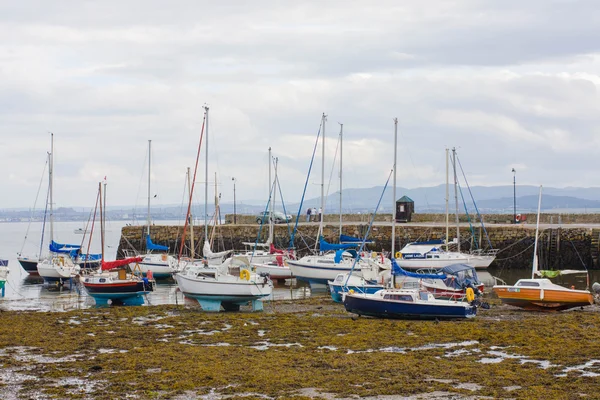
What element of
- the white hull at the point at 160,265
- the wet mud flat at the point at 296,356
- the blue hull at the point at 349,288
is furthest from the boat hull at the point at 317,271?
the wet mud flat at the point at 296,356

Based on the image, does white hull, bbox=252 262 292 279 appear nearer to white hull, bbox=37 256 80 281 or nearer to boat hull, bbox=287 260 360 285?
boat hull, bbox=287 260 360 285

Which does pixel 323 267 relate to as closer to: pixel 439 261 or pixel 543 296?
pixel 439 261

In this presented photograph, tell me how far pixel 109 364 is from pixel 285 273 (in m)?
24.8

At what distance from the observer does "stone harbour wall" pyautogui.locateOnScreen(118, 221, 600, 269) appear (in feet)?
163

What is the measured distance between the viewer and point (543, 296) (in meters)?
28.8

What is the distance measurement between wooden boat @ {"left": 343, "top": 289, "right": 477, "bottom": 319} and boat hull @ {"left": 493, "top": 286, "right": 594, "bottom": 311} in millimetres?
3162

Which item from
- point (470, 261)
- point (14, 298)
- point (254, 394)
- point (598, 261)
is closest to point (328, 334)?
point (254, 394)

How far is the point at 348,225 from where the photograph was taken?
61156 mm

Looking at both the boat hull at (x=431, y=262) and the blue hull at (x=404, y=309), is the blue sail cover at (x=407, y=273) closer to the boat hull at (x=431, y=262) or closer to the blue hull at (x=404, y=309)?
the blue hull at (x=404, y=309)

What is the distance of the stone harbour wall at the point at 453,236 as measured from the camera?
49.7 m

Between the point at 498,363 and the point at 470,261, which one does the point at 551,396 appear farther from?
the point at 470,261

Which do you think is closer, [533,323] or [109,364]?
[109,364]

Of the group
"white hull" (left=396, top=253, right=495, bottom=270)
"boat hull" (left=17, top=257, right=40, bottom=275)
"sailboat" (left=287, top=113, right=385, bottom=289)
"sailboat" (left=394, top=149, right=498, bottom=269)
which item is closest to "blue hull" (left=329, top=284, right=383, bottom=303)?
"sailboat" (left=287, top=113, right=385, bottom=289)

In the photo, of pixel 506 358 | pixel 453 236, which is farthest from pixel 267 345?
pixel 453 236
